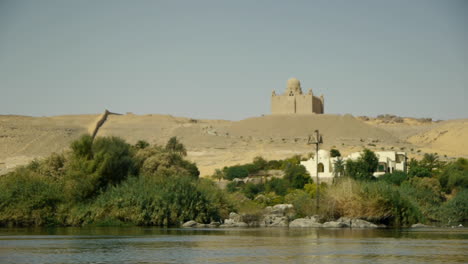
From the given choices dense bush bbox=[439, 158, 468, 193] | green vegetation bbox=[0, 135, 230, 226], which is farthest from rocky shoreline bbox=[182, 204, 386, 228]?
dense bush bbox=[439, 158, 468, 193]

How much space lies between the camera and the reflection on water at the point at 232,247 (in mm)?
17953

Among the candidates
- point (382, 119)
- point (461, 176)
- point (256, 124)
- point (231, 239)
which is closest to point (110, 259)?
point (231, 239)

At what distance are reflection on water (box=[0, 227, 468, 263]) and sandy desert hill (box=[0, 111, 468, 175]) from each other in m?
54.2

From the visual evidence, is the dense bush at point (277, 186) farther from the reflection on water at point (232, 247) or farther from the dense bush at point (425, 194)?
the reflection on water at point (232, 247)

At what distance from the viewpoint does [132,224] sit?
32.8m

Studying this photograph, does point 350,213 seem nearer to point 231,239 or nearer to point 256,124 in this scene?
point 231,239

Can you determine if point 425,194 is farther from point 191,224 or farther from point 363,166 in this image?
point 191,224

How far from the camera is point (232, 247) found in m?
21.2

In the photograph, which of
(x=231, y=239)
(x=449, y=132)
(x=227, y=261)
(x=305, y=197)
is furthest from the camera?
(x=449, y=132)

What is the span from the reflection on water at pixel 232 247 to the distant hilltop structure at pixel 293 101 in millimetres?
90045

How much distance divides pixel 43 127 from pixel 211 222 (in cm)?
8617

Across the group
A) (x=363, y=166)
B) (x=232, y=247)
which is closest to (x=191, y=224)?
(x=232, y=247)

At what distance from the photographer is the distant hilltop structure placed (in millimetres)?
117625

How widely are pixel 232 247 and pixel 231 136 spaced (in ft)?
286
